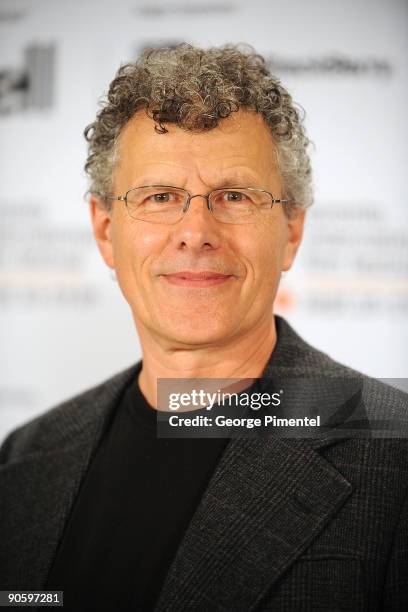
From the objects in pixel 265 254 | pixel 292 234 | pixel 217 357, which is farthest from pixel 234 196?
pixel 217 357

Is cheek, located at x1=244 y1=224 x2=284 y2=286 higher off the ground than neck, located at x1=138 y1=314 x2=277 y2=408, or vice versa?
cheek, located at x1=244 y1=224 x2=284 y2=286

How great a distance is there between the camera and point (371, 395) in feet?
4.97

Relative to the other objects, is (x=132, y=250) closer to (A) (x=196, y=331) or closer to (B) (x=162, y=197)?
(B) (x=162, y=197)

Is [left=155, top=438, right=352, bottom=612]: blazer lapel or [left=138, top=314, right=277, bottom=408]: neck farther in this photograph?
[left=138, top=314, right=277, bottom=408]: neck

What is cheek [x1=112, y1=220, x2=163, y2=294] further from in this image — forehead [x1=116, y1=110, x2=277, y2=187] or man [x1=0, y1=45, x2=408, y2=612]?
forehead [x1=116, y1=110, x2=277, y2=187]

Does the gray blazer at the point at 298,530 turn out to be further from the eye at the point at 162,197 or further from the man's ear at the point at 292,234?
the eye at the point at 162,197

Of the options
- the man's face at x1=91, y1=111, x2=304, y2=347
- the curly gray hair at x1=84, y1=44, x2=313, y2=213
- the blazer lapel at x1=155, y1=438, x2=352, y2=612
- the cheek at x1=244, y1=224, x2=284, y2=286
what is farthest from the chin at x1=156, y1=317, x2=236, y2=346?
the curly gray hair at x1=84, y1=44, x2=313, y2=213

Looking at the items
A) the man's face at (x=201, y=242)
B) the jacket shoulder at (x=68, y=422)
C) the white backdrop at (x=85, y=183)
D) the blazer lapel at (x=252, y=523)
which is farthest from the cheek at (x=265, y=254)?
the white backdrop at (x=85, y=183)

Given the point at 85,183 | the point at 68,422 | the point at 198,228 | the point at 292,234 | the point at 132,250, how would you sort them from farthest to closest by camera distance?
the point at 85,183, the point at 68,422, the point at 292,234, the point at 132,250, the point at 198,228

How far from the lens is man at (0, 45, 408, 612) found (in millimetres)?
1319

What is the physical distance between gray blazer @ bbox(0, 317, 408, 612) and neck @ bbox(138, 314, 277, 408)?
60mm

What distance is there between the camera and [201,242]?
1.48m

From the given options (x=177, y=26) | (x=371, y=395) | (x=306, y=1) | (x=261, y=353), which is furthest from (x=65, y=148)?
(x=371, y=395)

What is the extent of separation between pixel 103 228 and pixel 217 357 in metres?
0.50
